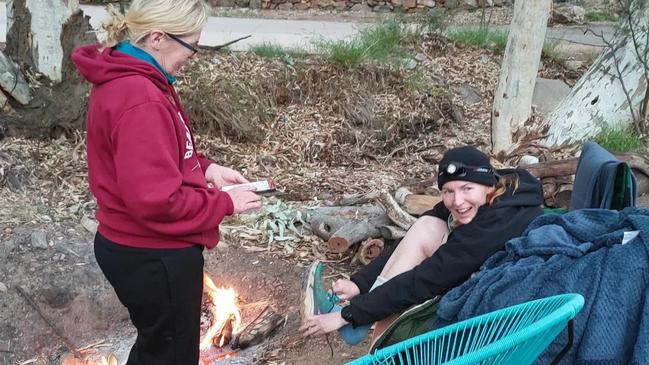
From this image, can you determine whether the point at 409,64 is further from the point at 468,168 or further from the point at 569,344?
the point at 569,344

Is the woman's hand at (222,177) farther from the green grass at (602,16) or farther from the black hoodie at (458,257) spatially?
the green grass at (602,16)

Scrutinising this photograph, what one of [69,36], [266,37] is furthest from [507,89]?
[266,37]

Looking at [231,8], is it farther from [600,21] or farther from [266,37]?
[600,21]

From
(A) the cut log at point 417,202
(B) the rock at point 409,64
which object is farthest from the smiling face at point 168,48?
(B) the rock at point 409,64

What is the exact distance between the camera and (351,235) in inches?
171

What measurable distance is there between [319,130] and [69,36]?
2322 millimetres

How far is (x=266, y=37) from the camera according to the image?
31.3ft

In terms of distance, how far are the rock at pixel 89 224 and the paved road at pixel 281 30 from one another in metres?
4.18

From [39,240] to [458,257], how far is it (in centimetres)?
269

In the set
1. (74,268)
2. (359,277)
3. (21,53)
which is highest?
(21,53)

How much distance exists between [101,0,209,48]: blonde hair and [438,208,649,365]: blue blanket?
4.47 ft

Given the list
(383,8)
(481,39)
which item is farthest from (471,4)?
(481,39)

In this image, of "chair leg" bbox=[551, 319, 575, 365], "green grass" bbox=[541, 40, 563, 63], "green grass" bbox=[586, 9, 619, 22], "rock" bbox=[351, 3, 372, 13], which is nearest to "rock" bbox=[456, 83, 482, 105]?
"green grass" bbox=[541, 40, 563, 63]

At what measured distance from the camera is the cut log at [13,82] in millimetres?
5422
